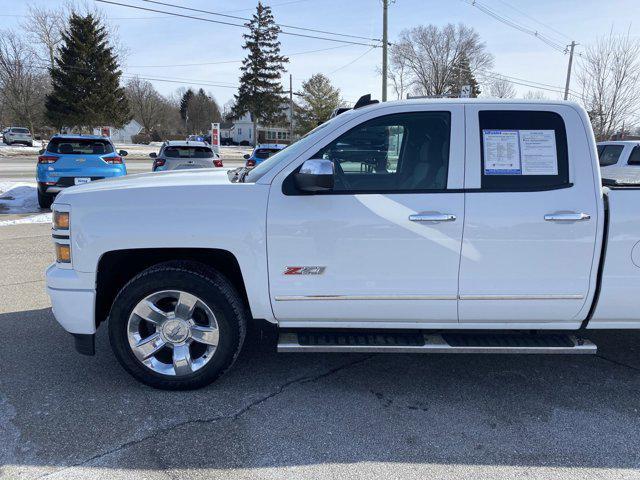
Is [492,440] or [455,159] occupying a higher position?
[455,159]

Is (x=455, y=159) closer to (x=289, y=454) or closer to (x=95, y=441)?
(x=289, y=454)

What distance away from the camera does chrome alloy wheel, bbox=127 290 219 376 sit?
325 centimetres

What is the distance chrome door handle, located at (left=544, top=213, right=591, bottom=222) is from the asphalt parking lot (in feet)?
4.09

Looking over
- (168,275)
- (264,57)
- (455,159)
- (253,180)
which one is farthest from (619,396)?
(264,57)

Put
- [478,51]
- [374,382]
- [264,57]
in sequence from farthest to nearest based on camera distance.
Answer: [264,57] < [478,51] < [374,382]

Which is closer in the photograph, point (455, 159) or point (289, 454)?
point (289, 454)

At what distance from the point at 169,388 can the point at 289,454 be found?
3.46 ft

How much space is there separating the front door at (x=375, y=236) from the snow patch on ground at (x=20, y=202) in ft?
29.3

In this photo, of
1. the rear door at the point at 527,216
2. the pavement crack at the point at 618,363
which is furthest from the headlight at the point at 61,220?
the pavement crack at the point at 618,363

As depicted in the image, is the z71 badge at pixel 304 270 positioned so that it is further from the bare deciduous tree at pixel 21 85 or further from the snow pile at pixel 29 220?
the bare deciduous tree at pixel 21 85

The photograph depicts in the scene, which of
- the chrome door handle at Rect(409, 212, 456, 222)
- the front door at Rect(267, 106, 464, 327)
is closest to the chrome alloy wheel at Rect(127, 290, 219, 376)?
the front door at Rect(267, 106, 464, 327)

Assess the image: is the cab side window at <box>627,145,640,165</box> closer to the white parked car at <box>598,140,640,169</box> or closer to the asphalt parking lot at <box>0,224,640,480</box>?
the white parked car at <box>598,140,640,169</box>

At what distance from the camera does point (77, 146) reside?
1160 centimetres

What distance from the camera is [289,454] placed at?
2.73 metres
